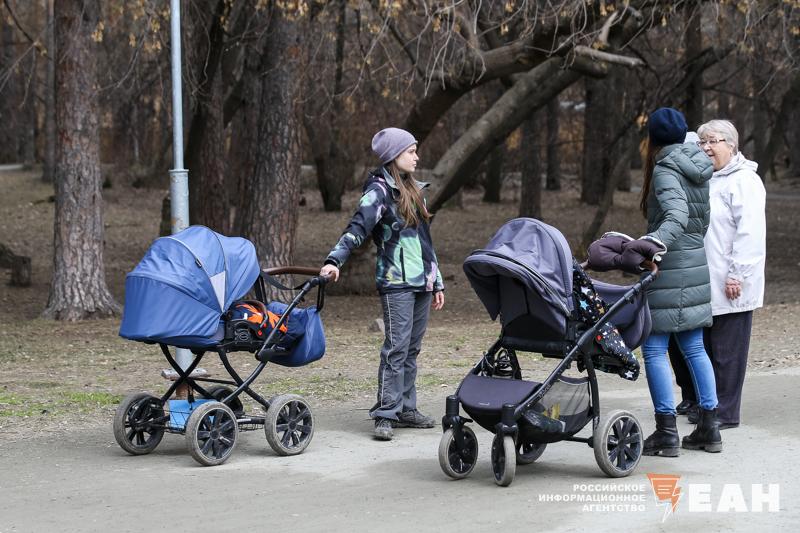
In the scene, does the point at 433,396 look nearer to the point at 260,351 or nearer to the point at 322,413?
the point at 322,413

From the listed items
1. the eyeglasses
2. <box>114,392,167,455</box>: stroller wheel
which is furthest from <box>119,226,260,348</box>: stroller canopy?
the eyeglasses

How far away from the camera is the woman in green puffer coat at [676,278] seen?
6.71 metres

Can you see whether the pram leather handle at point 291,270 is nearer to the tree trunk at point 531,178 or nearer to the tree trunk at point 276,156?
the tree trunk at point 276,156

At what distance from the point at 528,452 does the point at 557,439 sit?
46cm

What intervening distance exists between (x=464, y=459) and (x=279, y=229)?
8782 mm

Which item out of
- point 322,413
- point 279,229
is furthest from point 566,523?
point 279,229

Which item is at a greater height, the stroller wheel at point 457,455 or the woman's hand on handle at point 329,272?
the woman's hand on handle at point 329,272

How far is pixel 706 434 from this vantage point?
6824 mm

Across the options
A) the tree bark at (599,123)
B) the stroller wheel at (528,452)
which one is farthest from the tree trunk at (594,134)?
the stroller wheel at (528,452)

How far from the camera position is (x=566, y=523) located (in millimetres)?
5449

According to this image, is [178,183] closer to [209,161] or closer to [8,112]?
[209,161]

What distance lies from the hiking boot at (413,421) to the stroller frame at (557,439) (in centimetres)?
128

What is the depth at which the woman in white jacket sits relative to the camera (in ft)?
23.7

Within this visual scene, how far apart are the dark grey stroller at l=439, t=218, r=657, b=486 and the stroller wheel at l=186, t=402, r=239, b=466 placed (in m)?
1.27
